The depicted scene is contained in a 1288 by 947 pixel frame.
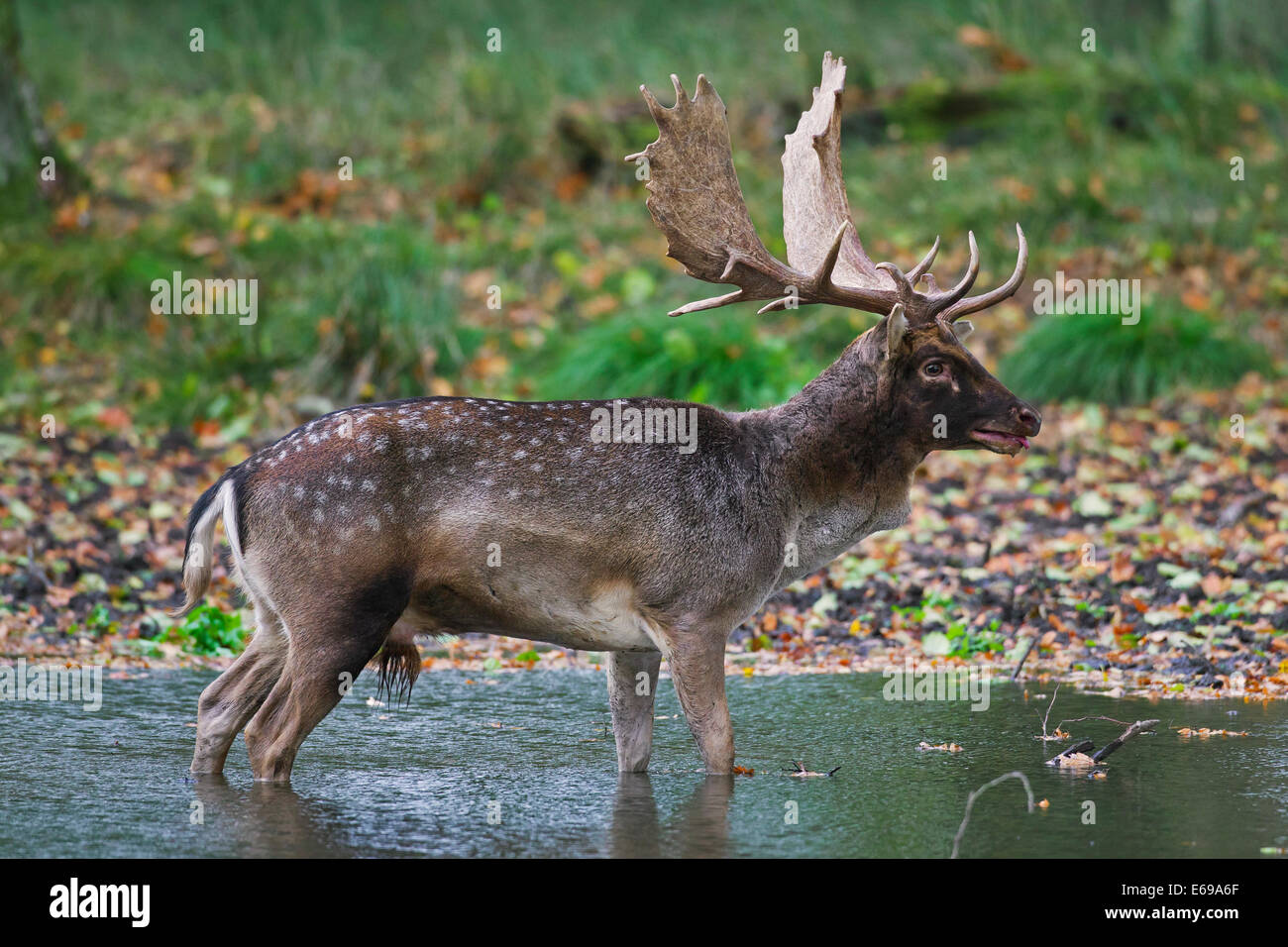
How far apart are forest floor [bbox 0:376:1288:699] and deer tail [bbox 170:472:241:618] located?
2495 mm

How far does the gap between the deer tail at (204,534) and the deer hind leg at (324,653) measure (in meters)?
0.47

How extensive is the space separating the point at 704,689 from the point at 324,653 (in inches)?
60.9

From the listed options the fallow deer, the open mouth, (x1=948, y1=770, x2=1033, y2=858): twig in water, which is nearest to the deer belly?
the fallow deer

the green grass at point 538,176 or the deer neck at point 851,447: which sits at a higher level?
the green grass at point 538,176

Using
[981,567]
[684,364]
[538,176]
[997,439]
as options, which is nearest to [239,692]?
[997,439]

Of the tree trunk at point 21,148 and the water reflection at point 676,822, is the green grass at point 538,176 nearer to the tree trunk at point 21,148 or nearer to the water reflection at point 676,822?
the tree trunk at point 21,148

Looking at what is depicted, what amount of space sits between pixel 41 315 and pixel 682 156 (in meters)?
9.46

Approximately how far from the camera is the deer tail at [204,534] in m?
6.64

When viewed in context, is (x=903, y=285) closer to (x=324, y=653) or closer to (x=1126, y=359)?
(x=324, y=653)

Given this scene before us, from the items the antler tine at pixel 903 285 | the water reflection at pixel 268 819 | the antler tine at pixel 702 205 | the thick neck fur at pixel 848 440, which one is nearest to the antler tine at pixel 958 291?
the antler tine at pixel 903 285

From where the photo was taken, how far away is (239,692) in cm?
683

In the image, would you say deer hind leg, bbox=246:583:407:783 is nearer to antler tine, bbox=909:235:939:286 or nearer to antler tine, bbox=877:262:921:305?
antler tine, bbox=877:262:921:305

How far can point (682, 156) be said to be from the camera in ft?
25.3
